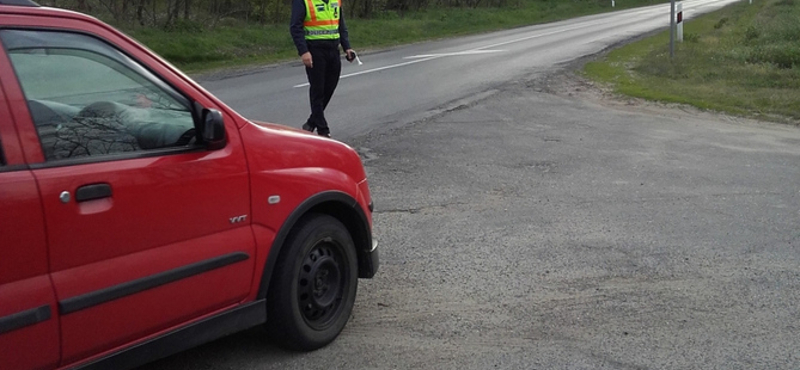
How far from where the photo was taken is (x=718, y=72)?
18781 mm

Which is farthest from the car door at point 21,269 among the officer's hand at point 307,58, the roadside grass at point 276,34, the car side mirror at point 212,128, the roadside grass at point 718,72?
the roadside grass at point 276,34

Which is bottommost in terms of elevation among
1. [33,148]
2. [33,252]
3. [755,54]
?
[755,54]

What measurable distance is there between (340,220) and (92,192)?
5.70ft

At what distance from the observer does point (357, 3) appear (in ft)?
130

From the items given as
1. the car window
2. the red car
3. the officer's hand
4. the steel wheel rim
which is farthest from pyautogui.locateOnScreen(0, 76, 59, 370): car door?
the officer's hand

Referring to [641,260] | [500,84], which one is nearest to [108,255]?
[641,260]

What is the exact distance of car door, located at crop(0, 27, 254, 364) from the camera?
3355 mm

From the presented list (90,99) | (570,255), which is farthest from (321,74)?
(90,99)

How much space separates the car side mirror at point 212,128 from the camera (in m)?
3.92

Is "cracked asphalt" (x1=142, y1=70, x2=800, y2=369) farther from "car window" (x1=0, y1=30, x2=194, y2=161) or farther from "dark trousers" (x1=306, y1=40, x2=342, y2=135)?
"car window" (x1=0, y1=30, x2=194, y2=161)

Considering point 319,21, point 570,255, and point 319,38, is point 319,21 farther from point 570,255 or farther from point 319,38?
point 570,255

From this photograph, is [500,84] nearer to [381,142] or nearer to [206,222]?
[381,142]

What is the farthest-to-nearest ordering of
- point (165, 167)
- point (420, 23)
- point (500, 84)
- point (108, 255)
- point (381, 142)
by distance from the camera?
point (420, 23)
point (500, 84)
point (381, 142)
point (165, 167)
point (108, 255)

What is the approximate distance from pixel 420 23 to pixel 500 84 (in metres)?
22.1
